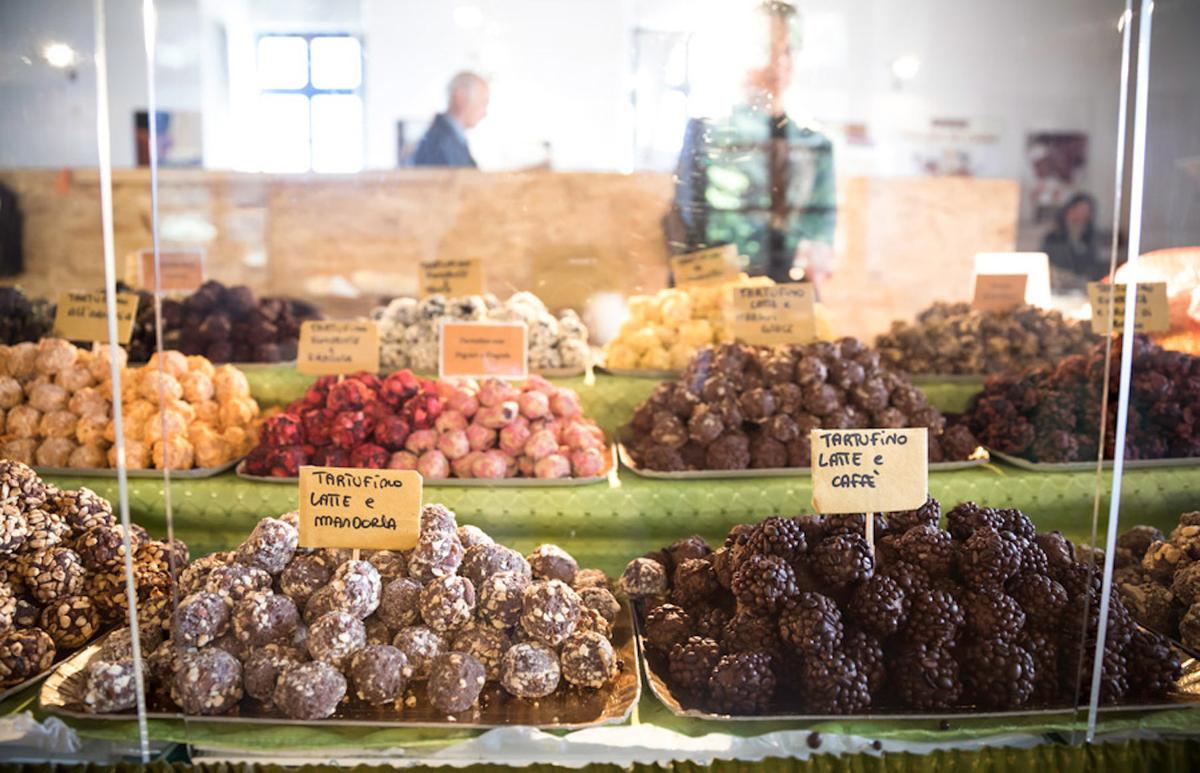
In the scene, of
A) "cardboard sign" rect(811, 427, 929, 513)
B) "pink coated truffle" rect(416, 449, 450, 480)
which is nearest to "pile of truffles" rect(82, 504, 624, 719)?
"cardboard sign" rect(811, 427, 929, 513)

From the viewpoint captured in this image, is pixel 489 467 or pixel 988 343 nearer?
pixel 489 467

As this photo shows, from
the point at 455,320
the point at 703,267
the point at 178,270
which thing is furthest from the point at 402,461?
the point at 178,270

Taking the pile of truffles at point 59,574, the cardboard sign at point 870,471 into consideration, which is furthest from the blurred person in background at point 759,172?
the pile of truffles at point 59,574

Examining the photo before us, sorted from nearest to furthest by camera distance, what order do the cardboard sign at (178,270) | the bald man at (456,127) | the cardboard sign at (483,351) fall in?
1. the cardboard sign at (483,351)
2. the cardboard sign at (178,270)
3. the bald man at (456,127)

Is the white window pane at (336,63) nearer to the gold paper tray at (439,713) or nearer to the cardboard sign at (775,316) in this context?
the cardboard sign at (775,316)

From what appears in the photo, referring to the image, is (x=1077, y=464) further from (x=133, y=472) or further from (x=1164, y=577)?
(x=133, y=472)

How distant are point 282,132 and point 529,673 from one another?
138 inches

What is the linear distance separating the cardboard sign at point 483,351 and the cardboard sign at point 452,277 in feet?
2.23

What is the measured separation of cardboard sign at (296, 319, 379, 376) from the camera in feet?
9.79

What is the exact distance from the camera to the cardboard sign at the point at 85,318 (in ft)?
9.29

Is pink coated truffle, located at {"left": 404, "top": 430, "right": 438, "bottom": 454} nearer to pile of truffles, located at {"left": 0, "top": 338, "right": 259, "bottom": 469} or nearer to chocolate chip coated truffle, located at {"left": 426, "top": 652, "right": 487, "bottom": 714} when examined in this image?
pile of truffles, located at {"left": 0, "top": 338, "right": 259, "bottom": 469}

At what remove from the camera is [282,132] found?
13.9ft

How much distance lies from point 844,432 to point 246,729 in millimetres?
1183

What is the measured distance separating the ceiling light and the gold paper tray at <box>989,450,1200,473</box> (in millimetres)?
2709
